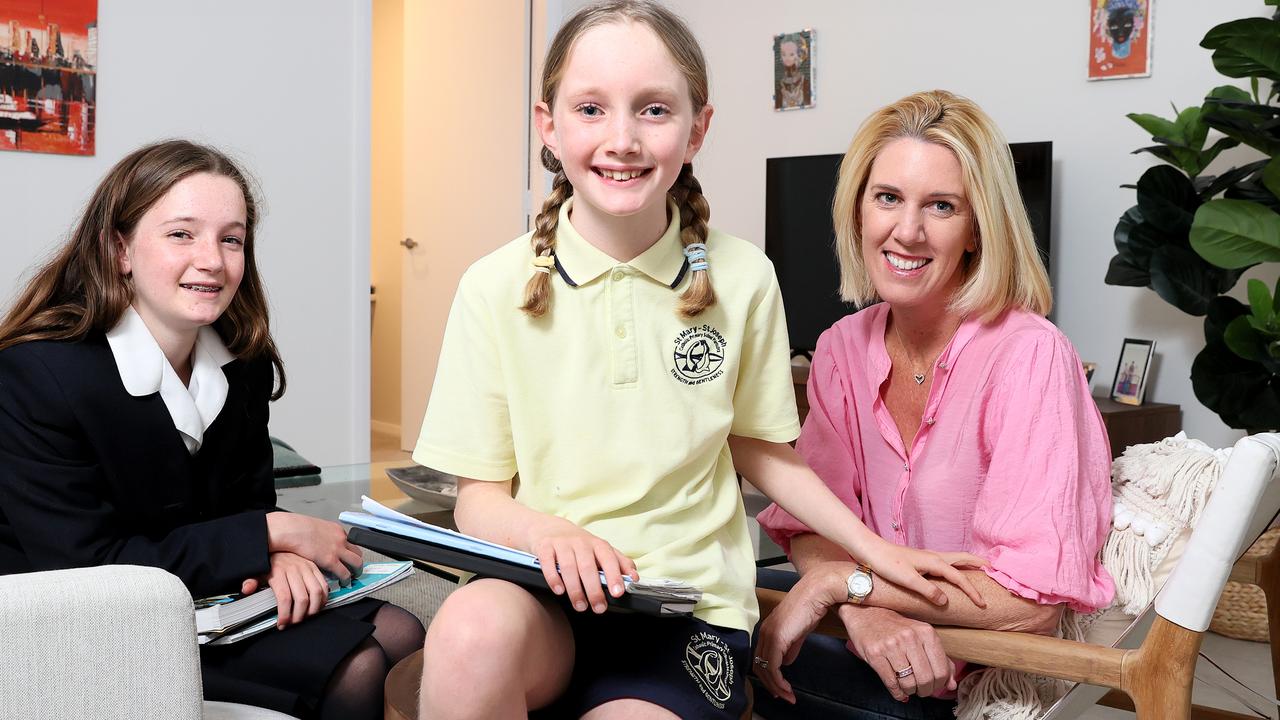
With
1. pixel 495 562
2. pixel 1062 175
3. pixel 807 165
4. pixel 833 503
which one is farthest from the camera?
pixel 807 165

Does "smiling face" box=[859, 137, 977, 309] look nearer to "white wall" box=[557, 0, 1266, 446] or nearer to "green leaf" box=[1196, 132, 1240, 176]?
"green leaf" box=[1196, 132, 1240, 176]

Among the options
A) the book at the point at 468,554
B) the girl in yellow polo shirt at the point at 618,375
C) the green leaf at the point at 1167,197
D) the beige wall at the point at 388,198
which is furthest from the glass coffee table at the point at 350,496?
the beige wall at the point at 388,198

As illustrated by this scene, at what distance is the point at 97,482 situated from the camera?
1312 mm

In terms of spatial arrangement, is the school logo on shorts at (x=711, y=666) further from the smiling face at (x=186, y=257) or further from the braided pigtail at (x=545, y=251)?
the smiling face at (x=186, y=257)

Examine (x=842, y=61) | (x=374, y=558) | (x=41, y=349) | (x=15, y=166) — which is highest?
(x=842, y=61)

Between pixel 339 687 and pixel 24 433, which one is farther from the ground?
pixel 24 433

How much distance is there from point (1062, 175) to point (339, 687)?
3167 mm

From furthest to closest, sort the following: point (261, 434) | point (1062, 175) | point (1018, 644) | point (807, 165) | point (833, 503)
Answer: point (807, 165)
point (1062, 175)
point (261, 434)
point (833, 503)
point (1018, 644)

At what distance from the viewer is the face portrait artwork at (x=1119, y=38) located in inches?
138

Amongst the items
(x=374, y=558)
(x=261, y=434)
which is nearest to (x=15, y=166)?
(x=374, y=558)

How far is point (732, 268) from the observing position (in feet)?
4.14

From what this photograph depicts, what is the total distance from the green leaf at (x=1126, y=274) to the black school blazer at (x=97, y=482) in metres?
2.66

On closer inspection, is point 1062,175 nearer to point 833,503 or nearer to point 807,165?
point 807,165

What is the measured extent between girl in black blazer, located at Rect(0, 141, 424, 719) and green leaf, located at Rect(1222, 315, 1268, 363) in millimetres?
2319
